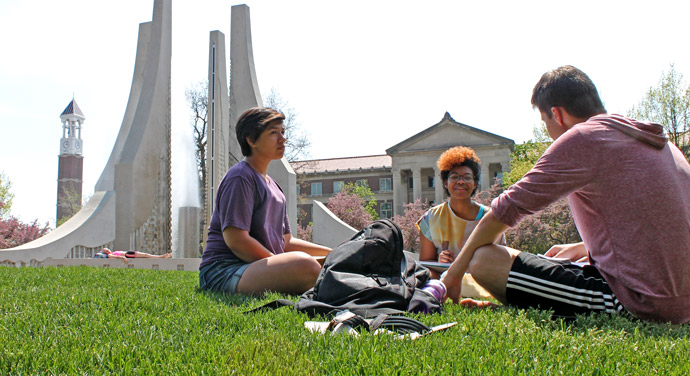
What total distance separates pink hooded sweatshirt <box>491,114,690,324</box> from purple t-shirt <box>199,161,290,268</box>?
200 cm

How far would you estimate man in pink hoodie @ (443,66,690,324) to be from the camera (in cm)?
241

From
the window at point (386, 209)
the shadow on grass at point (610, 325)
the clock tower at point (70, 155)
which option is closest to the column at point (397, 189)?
the window at point (386, 209)

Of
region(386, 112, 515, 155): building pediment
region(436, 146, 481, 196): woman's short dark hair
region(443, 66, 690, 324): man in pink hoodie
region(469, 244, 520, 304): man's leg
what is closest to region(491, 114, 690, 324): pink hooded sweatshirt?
region(443, 66, 690, 324): man in pink hoodie

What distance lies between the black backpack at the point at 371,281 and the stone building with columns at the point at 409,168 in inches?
1448

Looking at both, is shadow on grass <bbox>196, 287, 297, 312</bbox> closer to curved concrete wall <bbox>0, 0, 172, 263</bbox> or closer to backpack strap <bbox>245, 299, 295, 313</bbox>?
backpack strap <bbox>245, 299, 295, 313</bbox>

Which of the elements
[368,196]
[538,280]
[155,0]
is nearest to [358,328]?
[538,280]

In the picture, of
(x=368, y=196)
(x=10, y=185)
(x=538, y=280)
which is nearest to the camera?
(x=538, y=280)

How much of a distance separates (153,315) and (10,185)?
43134mm

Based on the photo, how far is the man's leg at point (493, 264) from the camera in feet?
9.51

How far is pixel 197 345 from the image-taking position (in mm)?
2031

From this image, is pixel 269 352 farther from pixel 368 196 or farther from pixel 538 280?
pixel 368 196

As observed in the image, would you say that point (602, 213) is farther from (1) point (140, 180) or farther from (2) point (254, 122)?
(1) point (140, 180)

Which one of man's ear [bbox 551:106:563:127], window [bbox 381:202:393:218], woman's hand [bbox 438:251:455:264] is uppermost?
window [bbox 381:202:393:218]

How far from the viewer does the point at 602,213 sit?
101 inches
